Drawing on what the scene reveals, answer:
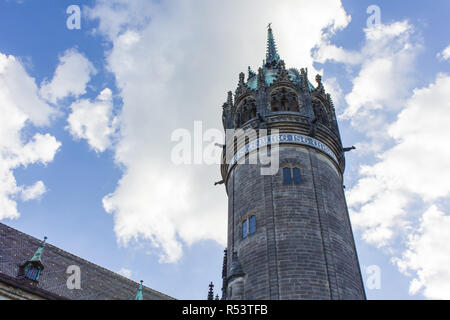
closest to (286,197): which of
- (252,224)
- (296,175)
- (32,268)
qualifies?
(296,175)

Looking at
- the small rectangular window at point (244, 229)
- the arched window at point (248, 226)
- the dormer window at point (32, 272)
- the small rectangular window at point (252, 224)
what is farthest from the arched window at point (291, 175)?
the dormer window at point (32, 272)

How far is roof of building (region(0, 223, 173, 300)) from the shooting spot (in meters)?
20.7

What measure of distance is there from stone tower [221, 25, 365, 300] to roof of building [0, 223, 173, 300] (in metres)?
6.76

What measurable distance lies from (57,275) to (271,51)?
890 inches

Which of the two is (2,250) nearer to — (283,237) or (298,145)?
(283,237)

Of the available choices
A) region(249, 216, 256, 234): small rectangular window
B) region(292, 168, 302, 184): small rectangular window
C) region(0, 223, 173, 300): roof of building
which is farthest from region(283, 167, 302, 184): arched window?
region(0, 223, 173, 300): roof of building

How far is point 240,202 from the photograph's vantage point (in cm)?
2339

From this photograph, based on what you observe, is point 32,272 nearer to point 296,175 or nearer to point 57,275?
point 57,275

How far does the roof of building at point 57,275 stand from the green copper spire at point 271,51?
18392mm
